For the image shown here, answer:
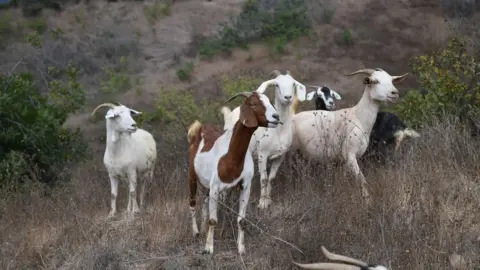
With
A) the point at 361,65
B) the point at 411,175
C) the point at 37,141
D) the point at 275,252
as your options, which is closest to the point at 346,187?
the point at 411,175

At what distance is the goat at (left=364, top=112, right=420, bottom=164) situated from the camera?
10.3 meters

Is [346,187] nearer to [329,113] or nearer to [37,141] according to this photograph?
[329,113]

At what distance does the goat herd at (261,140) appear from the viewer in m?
7.45

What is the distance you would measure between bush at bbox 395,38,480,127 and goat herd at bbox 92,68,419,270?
3.94ft

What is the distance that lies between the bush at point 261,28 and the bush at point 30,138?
492 inches

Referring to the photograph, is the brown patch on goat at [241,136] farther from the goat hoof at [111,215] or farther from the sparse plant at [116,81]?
the sparse plant at [116,81]

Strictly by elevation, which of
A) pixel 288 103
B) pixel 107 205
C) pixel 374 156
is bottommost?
pixel 107 205

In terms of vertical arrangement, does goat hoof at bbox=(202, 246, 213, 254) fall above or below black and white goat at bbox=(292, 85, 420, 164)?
below

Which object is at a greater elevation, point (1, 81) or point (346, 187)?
point (1, 81)

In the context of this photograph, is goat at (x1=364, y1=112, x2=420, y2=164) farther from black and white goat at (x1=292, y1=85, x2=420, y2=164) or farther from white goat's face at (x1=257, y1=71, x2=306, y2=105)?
white goat's face at (x1=257, y1=71, x2=306, y2=105)

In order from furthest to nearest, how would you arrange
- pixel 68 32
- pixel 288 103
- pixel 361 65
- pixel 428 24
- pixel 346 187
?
pixel 68 32
pixel 428 24
pixel 361 65
pixel 288 103
pixel 346 187

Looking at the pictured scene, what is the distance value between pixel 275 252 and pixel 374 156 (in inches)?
131

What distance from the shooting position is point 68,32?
91.9 ft

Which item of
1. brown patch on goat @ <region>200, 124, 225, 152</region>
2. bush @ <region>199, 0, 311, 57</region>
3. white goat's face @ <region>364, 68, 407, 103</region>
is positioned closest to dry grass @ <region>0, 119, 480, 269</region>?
white goat's face @ <region>364, 68, 407, 103</region>
